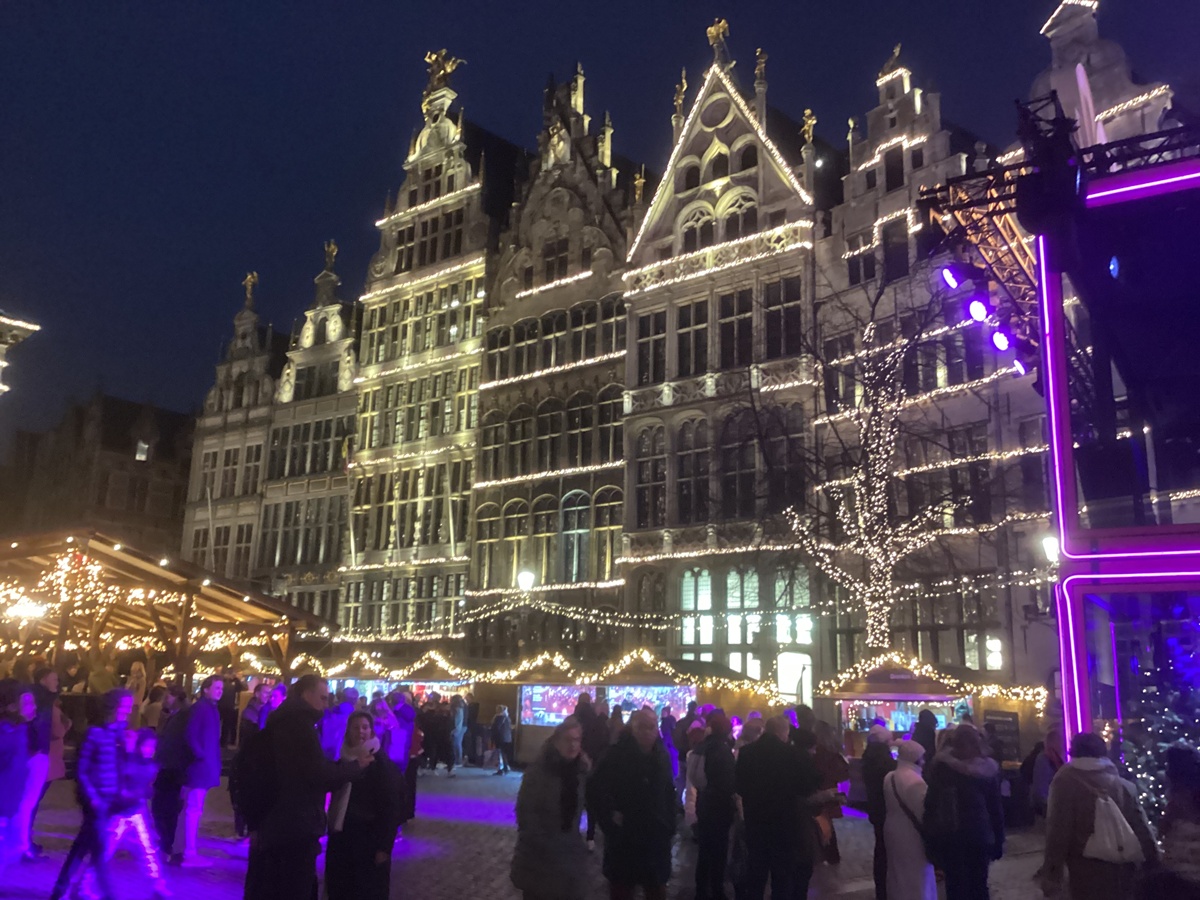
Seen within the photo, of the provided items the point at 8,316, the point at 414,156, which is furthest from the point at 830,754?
the point at 414,156

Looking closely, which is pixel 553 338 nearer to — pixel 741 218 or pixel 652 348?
pixel 652 348

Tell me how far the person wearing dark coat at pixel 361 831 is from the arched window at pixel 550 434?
77.9 ft

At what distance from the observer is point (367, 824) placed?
627cm

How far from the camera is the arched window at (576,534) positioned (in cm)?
2927

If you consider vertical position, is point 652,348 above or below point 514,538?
above

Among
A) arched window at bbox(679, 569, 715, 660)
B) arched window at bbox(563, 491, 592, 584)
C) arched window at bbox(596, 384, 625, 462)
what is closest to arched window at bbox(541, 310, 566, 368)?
arched window at bbox(596, 384, 625, 462)

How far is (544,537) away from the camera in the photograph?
98.1 ft

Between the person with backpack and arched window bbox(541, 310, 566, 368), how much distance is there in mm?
25679

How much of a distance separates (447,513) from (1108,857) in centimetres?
2781

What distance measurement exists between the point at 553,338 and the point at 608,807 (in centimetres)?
2523

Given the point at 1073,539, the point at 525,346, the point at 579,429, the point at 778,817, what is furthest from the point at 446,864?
the point at 525,346

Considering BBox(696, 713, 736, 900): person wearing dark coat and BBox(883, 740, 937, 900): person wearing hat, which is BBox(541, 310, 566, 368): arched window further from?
BBox(883, 740, 937, 900): person wearing hat

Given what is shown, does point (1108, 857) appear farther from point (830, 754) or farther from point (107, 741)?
point (107, 741)

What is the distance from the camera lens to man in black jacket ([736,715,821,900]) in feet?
23.1
